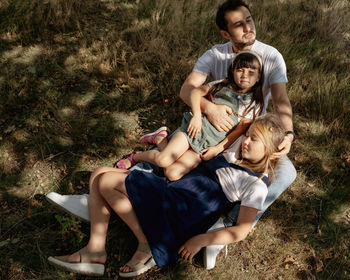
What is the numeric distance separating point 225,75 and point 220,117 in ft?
2.11

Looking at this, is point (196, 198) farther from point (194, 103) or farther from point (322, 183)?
point (322, 183)

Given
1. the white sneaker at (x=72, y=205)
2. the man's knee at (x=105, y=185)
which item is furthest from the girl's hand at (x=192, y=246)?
the white sneaker at (x=72, y=205)

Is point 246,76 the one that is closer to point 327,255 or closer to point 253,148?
point 253,148

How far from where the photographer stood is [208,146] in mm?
2953

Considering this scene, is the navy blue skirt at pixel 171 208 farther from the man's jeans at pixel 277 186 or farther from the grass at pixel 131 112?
the grass at pixel 131 112

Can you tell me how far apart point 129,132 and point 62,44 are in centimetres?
186

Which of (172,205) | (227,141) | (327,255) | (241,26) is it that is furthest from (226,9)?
(327,255)

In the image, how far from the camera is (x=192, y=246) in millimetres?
2475

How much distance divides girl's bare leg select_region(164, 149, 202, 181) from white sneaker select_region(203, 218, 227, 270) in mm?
548

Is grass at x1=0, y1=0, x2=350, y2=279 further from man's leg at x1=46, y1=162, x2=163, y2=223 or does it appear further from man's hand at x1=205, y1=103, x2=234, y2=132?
man's hand at x1=205, y1=103, x2=234, y2=132

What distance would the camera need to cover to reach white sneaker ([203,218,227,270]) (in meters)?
2.63

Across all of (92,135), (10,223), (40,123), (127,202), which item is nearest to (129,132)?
(92,135)

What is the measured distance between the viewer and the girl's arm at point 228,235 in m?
2.38

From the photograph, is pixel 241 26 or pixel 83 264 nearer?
pixel 83 264
